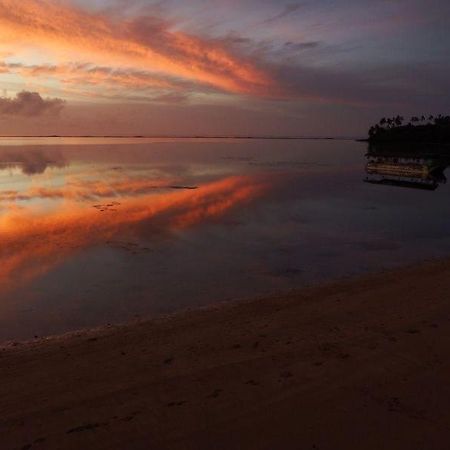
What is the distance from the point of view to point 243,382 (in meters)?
6.84

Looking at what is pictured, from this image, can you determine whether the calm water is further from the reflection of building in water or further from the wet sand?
the reflection of building in water

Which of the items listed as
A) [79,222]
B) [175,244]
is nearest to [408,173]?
[175,244]

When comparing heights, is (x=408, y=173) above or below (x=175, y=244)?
above

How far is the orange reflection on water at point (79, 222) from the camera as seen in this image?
14.8 metres

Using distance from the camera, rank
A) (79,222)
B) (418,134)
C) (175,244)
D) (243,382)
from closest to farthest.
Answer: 1. (243,382)
2. (175,244)
3. (79,222)
4. (418,134)

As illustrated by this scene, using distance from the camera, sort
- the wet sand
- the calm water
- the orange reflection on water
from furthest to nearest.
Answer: the orange reflection on water < the calm water < the wet sand

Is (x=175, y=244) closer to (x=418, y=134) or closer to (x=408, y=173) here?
(x=408, y=173)

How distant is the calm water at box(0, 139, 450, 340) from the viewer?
11.9 metres

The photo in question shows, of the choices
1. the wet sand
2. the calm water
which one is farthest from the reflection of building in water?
the wet sand

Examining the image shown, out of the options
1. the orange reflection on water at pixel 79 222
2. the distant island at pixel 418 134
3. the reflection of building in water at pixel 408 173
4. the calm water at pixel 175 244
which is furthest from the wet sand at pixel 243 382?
the distant island at pixel 418 134

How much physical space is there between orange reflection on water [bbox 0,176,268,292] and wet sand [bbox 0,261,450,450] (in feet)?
19.4

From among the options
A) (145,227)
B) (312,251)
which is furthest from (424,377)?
(145,227)

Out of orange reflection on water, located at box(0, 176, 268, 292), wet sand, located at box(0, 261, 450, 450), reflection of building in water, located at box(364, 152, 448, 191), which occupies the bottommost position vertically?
wet sand, located at box(0, 261, 450, 450)

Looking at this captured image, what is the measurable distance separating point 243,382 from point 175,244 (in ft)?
37.6
